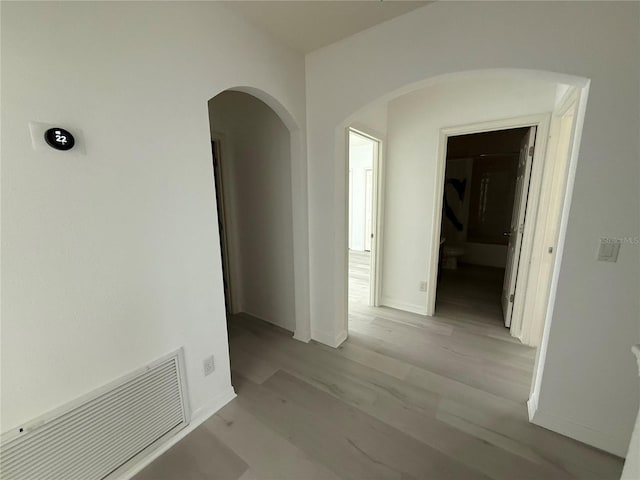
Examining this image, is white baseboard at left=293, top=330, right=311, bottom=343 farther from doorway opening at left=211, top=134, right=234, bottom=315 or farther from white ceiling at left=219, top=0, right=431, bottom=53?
white ceiling at left=219, top=0, right=431, bottom=53

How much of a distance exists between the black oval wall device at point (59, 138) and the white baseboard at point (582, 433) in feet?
9.24

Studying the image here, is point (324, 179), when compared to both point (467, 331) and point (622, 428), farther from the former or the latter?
point (622, 428)

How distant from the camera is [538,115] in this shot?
2182 mm

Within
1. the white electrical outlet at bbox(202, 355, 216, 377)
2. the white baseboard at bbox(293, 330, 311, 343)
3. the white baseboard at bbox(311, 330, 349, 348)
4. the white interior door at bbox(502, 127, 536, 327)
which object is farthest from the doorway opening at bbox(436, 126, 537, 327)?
the white electrical outlet at bbox(202, 355, 216, 377)

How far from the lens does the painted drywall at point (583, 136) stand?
4.06ft

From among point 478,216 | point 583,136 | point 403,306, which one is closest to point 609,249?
point 583,136

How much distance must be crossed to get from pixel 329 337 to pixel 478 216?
13.7 ft

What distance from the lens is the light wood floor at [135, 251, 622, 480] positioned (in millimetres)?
1400

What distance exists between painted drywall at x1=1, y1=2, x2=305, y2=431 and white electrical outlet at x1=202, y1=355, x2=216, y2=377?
41mm

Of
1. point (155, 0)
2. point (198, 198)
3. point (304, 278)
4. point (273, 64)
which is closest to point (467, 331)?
point (304, 278)

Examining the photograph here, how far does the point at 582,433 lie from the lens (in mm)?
1530

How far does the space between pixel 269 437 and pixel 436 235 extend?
2379mm

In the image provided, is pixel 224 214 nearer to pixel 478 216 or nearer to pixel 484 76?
pixel 484 76

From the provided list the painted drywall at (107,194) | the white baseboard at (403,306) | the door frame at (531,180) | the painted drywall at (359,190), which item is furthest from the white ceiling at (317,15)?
the painted drywall at (359,190)
